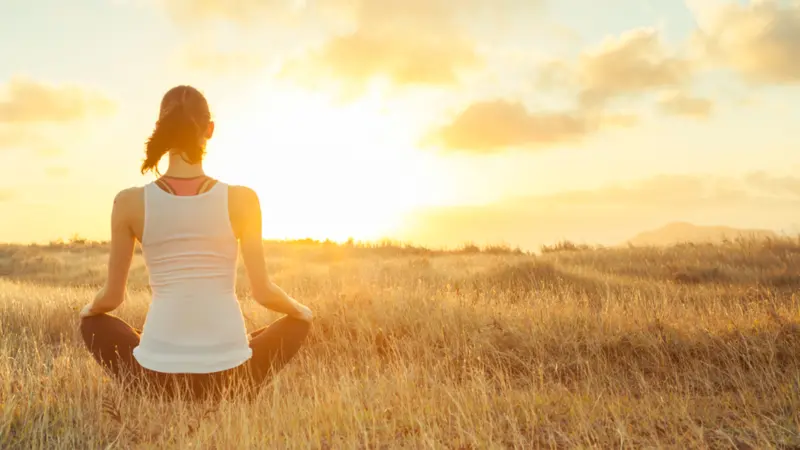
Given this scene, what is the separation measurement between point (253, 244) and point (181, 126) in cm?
87

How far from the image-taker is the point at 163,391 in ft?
13.5

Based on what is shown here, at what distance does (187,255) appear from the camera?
3.80 metres

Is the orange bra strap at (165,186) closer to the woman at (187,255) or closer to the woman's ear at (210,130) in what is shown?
the woman at (187,255)

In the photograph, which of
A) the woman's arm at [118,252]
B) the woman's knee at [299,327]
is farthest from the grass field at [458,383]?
the woman's arm at [118,252]

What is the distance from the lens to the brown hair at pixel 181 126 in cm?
378

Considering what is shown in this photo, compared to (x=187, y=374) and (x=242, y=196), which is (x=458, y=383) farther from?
(x=242, y=196)

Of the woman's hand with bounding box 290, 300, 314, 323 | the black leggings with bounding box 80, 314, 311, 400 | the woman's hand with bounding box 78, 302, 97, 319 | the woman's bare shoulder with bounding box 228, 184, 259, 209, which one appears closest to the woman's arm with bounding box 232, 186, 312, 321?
the woman's bare shoulder with bounding box 228, 184, 259, 209

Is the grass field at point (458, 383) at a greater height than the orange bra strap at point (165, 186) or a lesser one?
lesser

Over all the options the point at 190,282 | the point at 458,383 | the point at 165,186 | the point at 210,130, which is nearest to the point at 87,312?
the point at 190,282

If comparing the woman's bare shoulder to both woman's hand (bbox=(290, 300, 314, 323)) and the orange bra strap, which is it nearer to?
the orange bra strap

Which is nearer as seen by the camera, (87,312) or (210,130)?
(210,130)

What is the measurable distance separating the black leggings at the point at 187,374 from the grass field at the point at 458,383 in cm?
14

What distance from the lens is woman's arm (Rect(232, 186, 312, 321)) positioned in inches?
153

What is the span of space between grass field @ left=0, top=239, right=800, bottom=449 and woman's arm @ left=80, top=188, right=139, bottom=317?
0.74 meters
